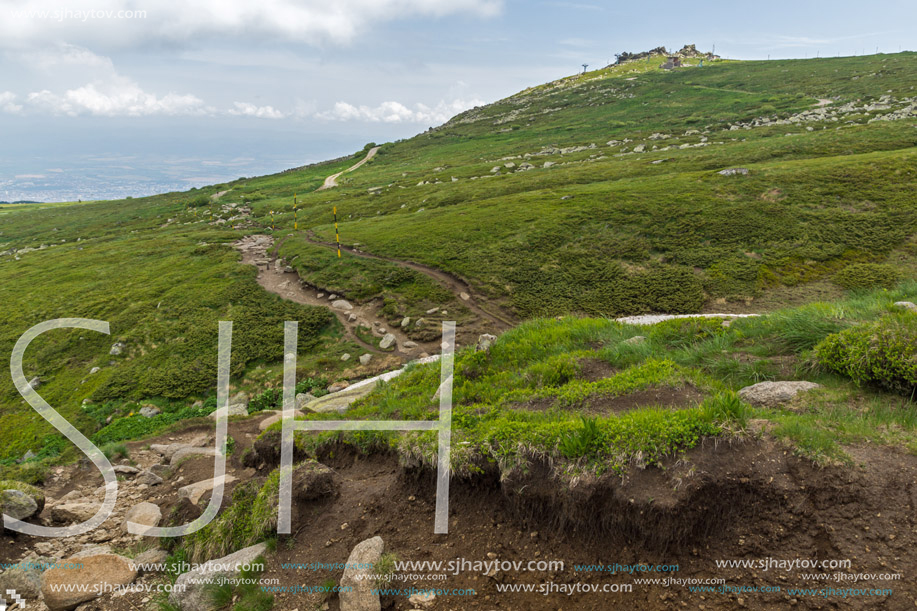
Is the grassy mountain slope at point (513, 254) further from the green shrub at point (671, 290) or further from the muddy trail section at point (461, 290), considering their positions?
the muddy trail section at point (461, 290)

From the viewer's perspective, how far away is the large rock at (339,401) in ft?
42.5

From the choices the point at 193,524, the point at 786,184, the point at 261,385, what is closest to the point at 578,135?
the point at 786,184

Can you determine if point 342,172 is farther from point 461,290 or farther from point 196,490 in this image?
point 196,490

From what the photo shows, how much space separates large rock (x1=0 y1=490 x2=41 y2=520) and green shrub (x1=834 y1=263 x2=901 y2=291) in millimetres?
28295

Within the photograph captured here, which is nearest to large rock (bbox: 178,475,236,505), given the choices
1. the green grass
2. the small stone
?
the green grass

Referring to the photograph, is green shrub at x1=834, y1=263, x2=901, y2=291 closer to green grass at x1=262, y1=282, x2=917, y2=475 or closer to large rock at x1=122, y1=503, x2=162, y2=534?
green grass at x1=262, y1=282, x2=917, y2=475

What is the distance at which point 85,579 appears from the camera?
20.1 feet

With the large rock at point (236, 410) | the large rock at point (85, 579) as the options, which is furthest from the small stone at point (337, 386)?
the large rock at point (85, 579)

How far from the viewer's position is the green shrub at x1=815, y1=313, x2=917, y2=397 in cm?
599

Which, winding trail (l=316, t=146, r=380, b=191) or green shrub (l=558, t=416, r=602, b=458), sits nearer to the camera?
green shrub (l=558, t=416, r=602, b=458)

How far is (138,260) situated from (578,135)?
3017 inches

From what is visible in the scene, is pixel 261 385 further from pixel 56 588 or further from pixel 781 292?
pixel 781 292

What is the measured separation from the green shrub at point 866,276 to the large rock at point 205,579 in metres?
24.9

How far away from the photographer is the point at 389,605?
4840mm
